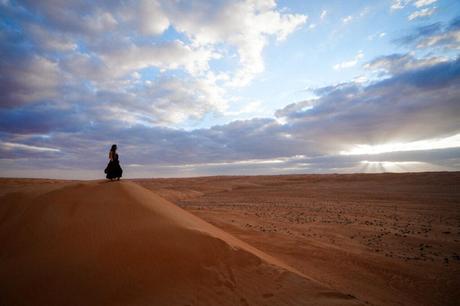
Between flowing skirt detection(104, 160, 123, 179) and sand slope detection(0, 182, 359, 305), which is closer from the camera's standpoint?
sand slope detection(0, 182, 359, 305)

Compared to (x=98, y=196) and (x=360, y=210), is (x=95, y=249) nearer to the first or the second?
(x=98, y=196)

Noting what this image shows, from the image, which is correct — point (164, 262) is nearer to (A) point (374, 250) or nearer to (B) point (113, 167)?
(B) point (113, 167)

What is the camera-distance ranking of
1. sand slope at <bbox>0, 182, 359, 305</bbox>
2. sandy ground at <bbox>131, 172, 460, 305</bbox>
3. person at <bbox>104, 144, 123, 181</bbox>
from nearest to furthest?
sand slope at <bbox>0, 182, 359, 305</bbox> < sandy ground at <bbox>131, 172, 460, 305</bbox> < person at <bbox>104, 144, 123, 181</bbox>

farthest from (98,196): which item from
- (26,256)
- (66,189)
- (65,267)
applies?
(65,267)

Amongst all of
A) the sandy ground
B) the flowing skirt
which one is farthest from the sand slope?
the flowing skirt

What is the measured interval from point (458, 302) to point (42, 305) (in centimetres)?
716

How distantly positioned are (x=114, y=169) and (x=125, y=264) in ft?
17.4

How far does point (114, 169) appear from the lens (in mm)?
9109

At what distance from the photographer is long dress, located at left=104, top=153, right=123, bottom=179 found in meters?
9.08

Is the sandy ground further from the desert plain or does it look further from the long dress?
the long dress

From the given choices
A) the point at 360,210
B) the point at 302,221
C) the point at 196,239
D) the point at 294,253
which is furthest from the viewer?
the point at 360,210

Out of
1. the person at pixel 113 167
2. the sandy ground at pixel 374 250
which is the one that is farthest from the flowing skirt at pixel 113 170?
the sandy ground at pixel 374 250

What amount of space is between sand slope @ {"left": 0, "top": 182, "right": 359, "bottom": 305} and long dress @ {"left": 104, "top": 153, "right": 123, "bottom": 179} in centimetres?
279

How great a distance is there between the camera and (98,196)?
21.4 feet
